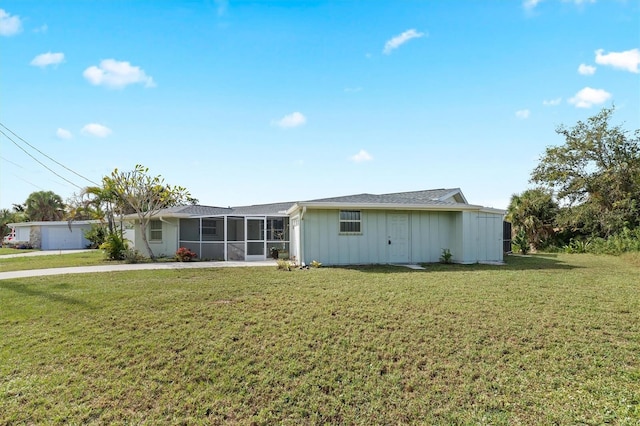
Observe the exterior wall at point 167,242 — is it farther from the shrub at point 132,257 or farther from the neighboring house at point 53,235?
the neighboring house at point 53,235

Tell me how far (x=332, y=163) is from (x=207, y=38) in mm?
9338

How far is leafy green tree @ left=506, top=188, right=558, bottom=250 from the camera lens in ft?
75.5

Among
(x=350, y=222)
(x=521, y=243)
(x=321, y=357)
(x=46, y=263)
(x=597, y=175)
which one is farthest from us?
(x=597, y=175)

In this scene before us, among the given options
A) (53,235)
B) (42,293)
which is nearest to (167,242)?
(42,293)

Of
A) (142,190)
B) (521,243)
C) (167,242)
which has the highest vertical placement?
(142,190)

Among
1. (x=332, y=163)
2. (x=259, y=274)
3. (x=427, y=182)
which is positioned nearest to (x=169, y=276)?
(x=259, y=274)

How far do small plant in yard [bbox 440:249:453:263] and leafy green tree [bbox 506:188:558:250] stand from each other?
475 inches

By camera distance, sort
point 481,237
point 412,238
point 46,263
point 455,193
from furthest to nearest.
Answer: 1. point 455,193
2. point 46,263
3. point 481,237
4. point 412,238

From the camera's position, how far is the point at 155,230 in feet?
60.6

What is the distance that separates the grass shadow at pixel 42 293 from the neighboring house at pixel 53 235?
21.9 m

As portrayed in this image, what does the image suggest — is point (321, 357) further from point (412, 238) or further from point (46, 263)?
point (46, 263)

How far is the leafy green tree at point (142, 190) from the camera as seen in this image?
1538cm

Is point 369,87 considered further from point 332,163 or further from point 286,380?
point 286,380

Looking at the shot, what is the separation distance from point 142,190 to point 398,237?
1185 cm
